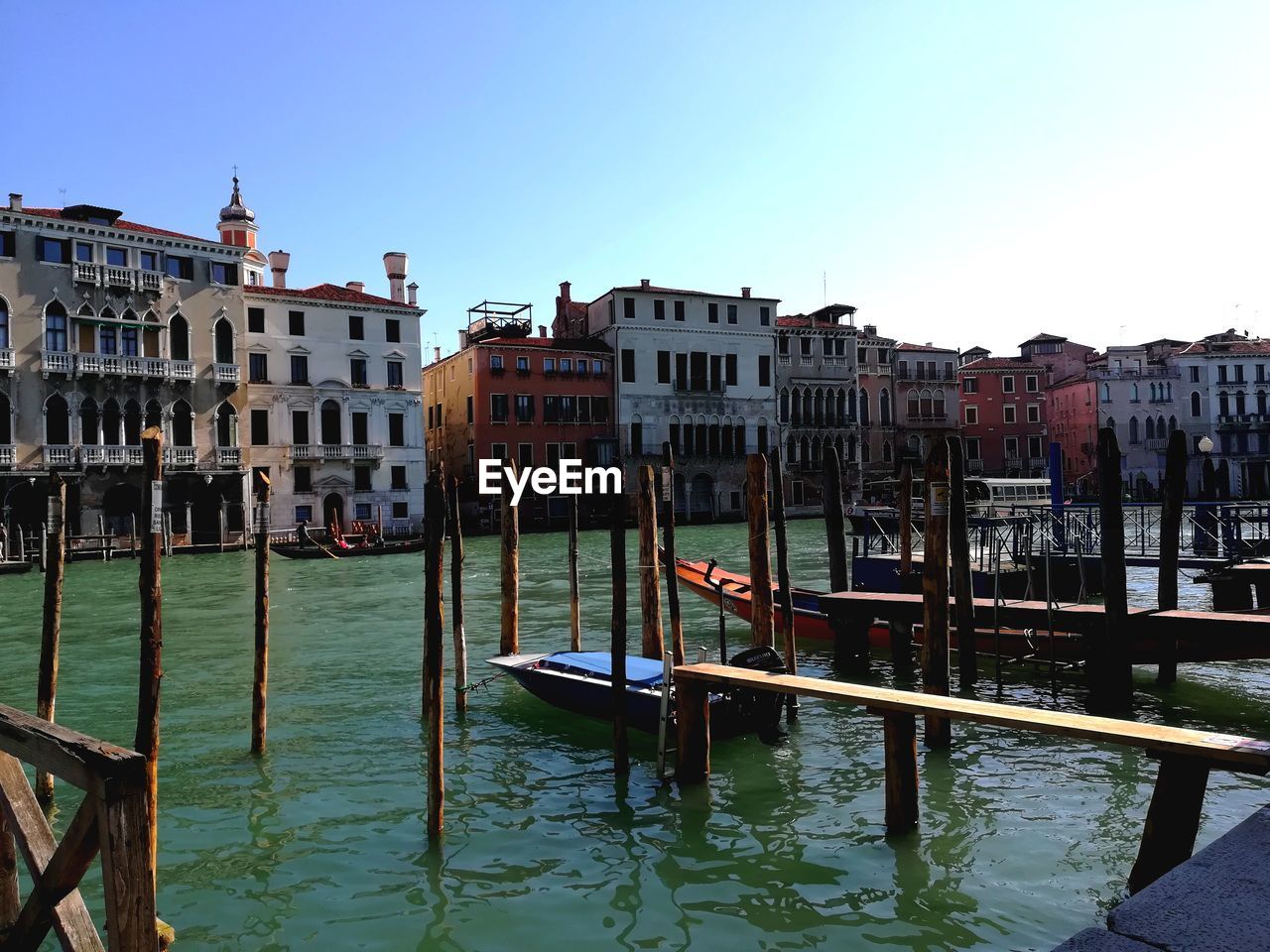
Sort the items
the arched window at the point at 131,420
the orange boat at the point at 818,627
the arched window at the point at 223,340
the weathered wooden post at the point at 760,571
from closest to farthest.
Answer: the weathered wooden post at the point at 760,571 → the orange boat at the point at 818,627 → the arched window at the point at 131,420 → the arched window at the point at 223,340

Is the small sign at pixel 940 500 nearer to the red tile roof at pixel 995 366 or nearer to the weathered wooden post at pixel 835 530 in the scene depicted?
the weathered wooden post at pixel 835 530

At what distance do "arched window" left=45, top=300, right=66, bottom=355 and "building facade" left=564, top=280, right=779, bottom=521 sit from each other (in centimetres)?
2053

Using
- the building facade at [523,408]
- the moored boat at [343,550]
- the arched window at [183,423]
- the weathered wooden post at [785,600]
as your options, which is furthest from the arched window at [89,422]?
the weathered wooden post at [785,600]

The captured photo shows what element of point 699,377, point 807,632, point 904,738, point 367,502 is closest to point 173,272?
point 367,502

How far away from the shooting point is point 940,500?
7.05m

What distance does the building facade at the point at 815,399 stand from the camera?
151 feet

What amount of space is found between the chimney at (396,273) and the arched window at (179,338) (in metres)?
8.42

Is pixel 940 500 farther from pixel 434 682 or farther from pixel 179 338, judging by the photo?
pixel 179 338

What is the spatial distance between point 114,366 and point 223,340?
3.70m

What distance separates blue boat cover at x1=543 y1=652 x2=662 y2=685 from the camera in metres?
7.98

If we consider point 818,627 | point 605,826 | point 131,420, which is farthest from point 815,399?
point 605,826

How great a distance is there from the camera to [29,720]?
3.09 metres

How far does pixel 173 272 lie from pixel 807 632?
2767 cm

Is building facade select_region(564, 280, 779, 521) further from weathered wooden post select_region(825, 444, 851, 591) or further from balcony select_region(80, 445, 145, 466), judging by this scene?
weathered wooden post select_region(825, 444, 851, 591)
